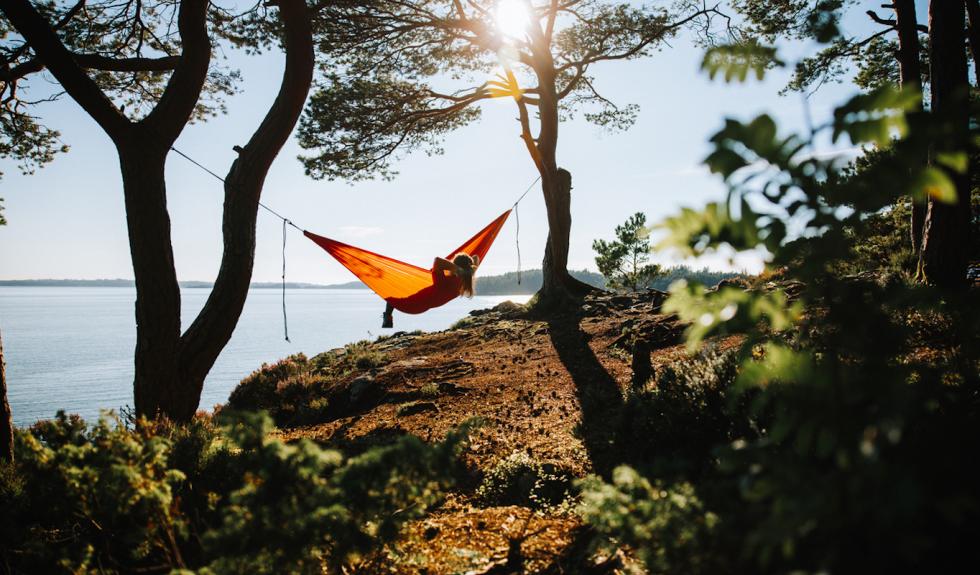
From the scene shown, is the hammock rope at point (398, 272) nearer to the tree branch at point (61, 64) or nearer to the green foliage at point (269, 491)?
the tree branch at point (61, 64)

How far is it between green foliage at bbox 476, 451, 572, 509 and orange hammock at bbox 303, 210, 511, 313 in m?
3.01

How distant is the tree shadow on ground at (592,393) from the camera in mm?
2643

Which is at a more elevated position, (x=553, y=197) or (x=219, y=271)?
(x=553, y=197)

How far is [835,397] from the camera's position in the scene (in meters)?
0.63

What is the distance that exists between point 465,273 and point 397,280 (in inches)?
31.7

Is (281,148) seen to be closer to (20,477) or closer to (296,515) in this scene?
(20,477)

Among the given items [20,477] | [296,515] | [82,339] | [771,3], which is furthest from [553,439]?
[82,339]

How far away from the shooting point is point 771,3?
6473mm

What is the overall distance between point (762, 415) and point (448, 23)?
7.74m

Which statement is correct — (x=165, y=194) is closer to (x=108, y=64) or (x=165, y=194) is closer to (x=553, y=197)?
(x=108, y=64)

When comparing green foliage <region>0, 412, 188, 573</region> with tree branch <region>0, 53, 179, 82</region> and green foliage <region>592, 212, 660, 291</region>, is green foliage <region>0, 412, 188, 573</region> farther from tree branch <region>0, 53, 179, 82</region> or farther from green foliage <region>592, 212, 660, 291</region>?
green foliage <region>592, 212, 660, 291</region>

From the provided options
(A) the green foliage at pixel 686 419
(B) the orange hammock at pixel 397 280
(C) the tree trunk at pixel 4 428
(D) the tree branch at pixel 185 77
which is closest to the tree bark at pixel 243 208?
(D) the tree branch at pixel 185 77

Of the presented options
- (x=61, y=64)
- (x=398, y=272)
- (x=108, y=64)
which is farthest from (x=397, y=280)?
(x=61, y=64)

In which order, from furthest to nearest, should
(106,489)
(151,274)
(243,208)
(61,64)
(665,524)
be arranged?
1. (243,208)
2. (151,274)
3. (61,64)
4. (106,489)
5. (665,524)
